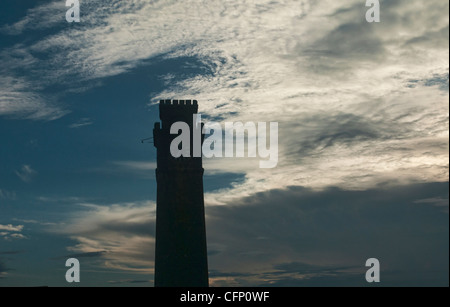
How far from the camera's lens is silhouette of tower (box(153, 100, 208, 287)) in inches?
2778

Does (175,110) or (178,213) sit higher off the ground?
(175,110)

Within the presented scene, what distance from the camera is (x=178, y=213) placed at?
71.8 meters

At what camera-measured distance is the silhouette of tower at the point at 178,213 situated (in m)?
70.6

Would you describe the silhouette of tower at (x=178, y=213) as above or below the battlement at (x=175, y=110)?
below

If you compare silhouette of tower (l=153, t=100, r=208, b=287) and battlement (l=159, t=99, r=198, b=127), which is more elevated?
battlement (l=159, t=99, r=198, b=127)
